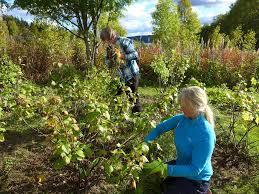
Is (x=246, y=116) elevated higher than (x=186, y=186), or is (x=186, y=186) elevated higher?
(x=246, y=116)

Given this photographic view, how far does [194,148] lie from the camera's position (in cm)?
353

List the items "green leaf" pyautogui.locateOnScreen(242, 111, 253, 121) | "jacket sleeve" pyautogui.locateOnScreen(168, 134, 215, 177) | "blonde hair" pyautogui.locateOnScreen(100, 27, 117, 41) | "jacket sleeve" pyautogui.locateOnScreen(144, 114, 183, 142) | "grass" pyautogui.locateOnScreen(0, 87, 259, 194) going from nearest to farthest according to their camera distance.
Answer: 1. "jacket sleeve" pyautogui.locateOnScreen(168, 134, 215, 177)
2. "jacket sleeve" pyautogui.locateOnScreen(144, 114, 183, 142)
3. "green leaf" pyautogui.locateOnScreen(242, 111, 253, 121)
4. "grass" pyautogui.locateOnScreen(0, 87, 259, 194)
5. "blonde hair" pyautogui.locateOnScreen(100, 27, 117, 41)

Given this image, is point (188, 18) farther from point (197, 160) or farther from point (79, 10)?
point (197, 160)

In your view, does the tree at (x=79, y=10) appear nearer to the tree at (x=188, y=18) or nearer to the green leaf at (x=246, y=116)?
the green leaf at (x=246, y=116)

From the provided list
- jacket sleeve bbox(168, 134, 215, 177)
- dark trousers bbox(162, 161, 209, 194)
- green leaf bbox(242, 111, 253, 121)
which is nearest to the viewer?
jacket sleeve bbox(168, 134, 215, 177)

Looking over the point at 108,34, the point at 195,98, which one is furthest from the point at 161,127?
the point at 108,34

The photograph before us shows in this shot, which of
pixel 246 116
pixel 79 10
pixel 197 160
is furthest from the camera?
pixel 79 10

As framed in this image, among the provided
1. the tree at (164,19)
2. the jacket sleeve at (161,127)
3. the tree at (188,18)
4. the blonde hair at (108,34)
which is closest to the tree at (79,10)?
the blonde hair at (108,34)

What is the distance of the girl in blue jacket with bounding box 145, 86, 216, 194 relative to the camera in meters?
3.50

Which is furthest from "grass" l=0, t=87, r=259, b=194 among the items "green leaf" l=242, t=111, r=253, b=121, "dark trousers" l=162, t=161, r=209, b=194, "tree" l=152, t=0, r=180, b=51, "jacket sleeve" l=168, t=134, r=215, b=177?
"tree" l=152, t=0, r=180, b=51

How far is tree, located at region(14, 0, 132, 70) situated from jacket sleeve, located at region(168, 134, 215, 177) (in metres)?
9.65

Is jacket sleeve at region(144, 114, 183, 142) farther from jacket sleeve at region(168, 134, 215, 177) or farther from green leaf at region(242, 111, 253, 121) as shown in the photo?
green leaf at region(242, 111, 253, 121)

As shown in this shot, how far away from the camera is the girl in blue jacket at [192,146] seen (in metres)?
3.50

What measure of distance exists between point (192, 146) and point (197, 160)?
17 centimetres
